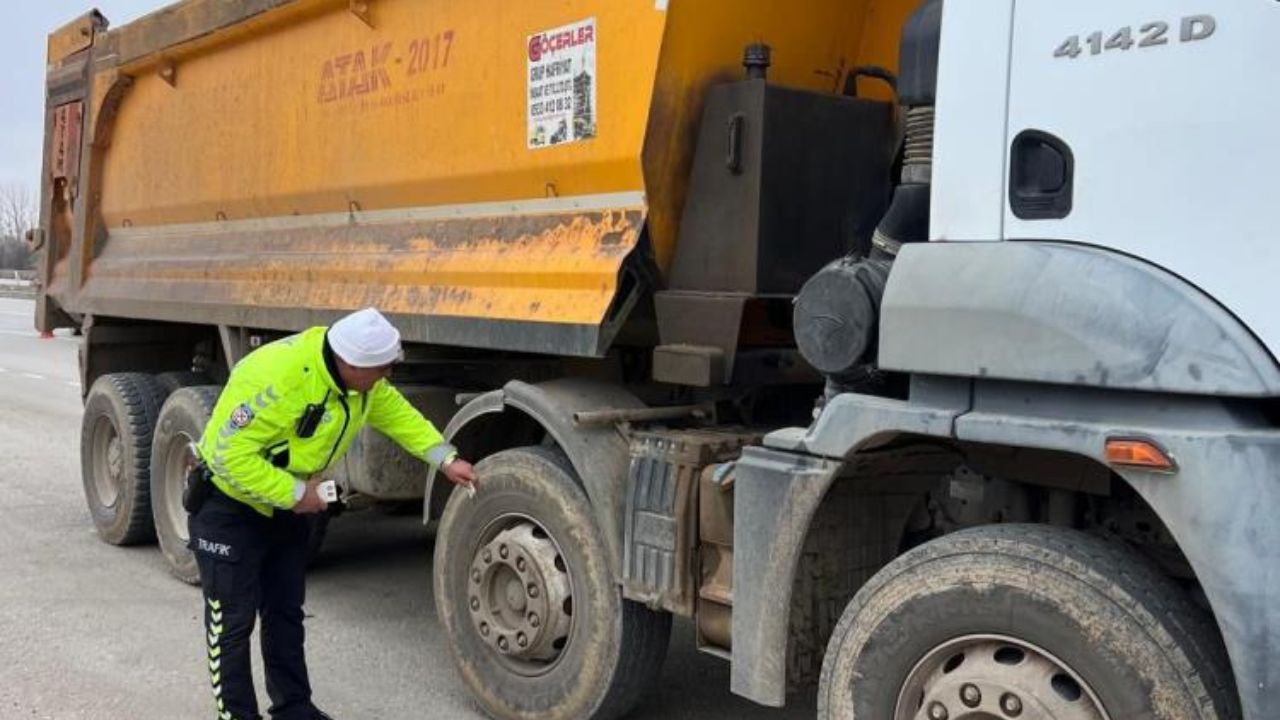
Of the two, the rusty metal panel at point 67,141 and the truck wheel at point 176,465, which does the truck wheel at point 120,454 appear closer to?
the truck wheel at point 176,465

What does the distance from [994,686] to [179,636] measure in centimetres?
408

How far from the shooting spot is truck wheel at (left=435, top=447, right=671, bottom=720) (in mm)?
3965

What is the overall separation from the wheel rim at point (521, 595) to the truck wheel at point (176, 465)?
2607 mm

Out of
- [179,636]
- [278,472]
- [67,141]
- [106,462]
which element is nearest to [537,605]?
[278,472]

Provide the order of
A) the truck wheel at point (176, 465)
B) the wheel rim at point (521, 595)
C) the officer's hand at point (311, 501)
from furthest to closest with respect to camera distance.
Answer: the truck wheel at point (176, 465) < the wheel rim at point (521, 595) < the officer's hand at point (311, 501)

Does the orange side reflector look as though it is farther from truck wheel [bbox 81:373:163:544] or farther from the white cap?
truck wheel [bbox 81:373:163:544]

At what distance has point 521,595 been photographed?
13.9 feet

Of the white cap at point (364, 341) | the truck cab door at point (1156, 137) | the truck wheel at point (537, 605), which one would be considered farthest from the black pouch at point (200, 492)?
the truck cab door at point (1156, 137)

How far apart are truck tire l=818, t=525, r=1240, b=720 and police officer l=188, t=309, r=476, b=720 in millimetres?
1799

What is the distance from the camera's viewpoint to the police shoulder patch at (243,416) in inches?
150

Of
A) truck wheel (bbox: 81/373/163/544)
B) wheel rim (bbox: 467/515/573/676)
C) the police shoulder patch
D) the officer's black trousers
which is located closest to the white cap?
the police shoulder patch

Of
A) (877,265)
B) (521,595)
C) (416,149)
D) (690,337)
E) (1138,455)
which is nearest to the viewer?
(1138,455)

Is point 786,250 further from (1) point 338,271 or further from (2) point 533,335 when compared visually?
(1) point 338,271

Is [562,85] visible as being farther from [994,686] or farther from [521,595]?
[994,686]
